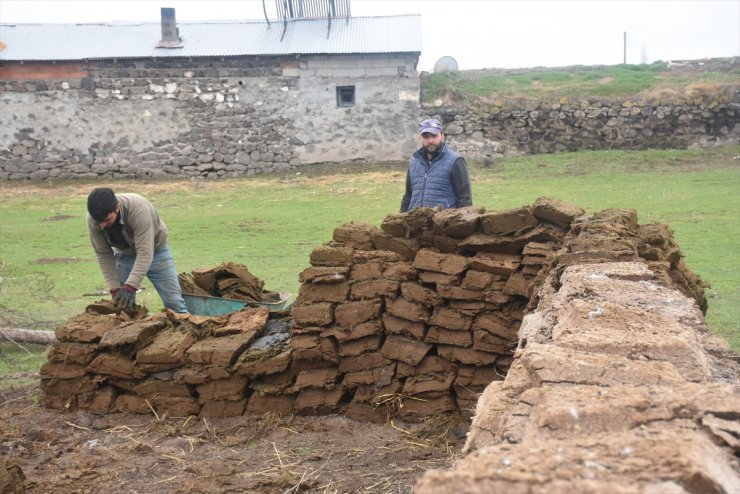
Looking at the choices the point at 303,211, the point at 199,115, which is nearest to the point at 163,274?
the point at 303,211

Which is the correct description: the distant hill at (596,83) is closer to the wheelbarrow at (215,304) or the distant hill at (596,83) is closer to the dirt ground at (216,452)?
the wheelbarrow at (215,304)

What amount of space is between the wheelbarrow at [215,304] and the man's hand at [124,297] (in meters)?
0.91

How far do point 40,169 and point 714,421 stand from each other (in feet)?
78.1

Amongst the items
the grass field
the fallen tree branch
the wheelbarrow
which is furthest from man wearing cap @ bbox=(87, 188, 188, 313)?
the grass field

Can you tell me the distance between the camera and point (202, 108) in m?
23.2

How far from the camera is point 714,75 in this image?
25.8 m

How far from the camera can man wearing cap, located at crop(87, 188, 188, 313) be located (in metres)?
7.21

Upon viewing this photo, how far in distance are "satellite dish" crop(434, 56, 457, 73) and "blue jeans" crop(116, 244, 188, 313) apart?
69.1 ft

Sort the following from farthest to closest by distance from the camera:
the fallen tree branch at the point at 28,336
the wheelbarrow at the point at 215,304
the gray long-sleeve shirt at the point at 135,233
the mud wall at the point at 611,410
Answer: the fallen tree branch at the point at 28,336 → the wheelbarrow at the point at 215,304 → the gray long-sleeve shirt at the point at 135,233 → the mud wall at the point at 611,410

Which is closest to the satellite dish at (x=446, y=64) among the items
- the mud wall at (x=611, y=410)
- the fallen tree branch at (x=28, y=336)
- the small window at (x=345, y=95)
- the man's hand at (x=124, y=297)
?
the small window at (x=345, y=95)

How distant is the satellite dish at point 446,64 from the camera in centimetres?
2819

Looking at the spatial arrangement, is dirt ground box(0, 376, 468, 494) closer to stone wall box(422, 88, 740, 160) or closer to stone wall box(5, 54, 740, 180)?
stone wall box(5, 54, 740, 180)

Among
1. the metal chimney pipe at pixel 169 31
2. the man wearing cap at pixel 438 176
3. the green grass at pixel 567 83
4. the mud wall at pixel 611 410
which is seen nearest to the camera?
the mud wall at pixel 611 410

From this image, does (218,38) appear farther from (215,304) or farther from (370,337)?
(370,337)
